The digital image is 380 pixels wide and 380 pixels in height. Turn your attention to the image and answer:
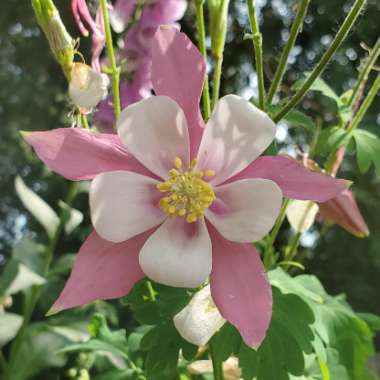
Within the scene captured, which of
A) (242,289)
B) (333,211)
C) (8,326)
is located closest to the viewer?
(242,289)

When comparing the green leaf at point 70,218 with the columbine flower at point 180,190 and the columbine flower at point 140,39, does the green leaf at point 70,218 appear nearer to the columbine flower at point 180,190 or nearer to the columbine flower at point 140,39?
the columbine flower at point 140,39

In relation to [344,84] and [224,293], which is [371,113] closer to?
[344,84]

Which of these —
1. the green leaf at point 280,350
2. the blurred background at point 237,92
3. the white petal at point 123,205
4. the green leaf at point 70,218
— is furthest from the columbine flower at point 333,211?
the green leaf at point 70,218

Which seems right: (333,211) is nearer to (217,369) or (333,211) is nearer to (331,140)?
(331,140)

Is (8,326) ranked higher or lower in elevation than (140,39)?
lower

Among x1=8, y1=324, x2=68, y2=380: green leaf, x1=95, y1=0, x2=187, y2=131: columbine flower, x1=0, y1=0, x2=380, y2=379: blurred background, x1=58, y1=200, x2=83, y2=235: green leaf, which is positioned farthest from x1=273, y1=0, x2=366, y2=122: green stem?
x1=8, y1=324, x2=68, y2=380: green leaf

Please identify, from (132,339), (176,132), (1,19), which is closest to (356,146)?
(176,132)

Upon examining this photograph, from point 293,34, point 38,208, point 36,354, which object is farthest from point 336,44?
point 36,354

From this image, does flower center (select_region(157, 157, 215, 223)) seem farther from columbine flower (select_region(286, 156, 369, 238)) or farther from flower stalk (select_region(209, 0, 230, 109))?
columbine flower (select_region(286, 156, 369, 238))

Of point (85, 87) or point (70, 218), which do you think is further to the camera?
point (70, 218)
